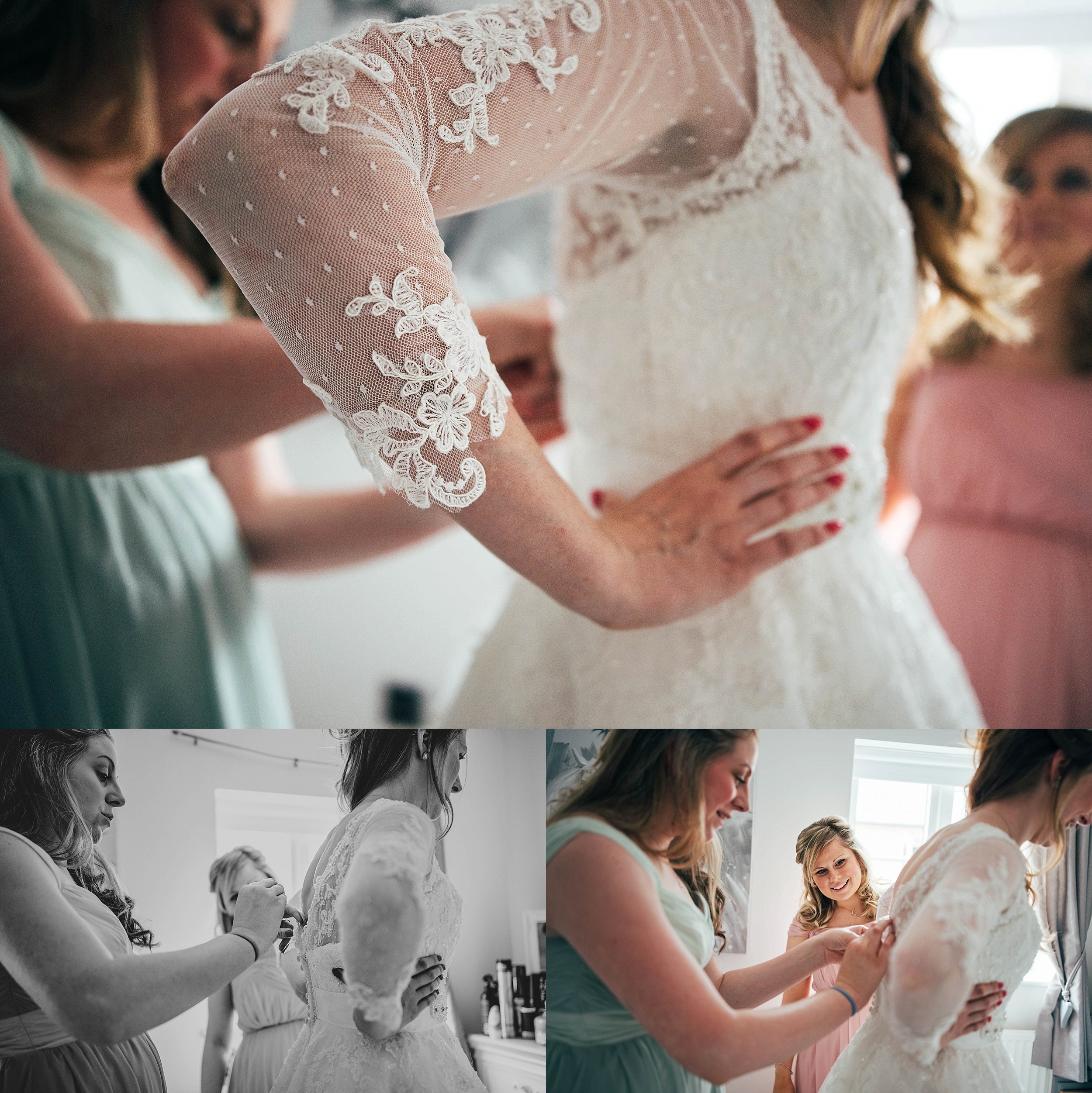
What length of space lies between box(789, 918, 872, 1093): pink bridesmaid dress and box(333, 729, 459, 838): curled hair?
15.7 inches

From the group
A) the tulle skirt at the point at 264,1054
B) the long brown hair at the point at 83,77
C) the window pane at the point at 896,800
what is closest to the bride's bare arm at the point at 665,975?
the window pane at the point at 896,800

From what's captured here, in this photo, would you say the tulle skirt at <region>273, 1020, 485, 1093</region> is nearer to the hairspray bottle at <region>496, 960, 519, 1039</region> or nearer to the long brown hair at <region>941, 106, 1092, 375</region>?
the hairspray bottle at <region>496, 960, 519, 1039</region>

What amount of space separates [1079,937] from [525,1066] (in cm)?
61

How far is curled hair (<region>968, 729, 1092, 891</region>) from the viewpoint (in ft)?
3.02

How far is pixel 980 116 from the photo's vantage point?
1.11 meters

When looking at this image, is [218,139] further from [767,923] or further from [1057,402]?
[1057,402]

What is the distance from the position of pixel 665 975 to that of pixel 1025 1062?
0.40 metres

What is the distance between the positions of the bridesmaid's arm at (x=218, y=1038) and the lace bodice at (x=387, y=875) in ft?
0.31

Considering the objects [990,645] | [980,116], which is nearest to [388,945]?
[990,645]

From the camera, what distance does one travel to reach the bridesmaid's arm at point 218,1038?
94 centimetres

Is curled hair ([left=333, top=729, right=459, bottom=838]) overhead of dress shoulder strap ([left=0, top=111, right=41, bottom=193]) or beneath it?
beneath

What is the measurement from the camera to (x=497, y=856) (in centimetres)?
94

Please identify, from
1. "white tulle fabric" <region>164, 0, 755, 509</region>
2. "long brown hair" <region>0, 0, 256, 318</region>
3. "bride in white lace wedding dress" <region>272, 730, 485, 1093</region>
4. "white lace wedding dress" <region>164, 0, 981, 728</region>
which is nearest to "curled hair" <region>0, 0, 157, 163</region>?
"long brown hair" <region>0, 0, 256, 318</region>

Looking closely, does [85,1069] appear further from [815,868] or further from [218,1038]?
[815,868]
